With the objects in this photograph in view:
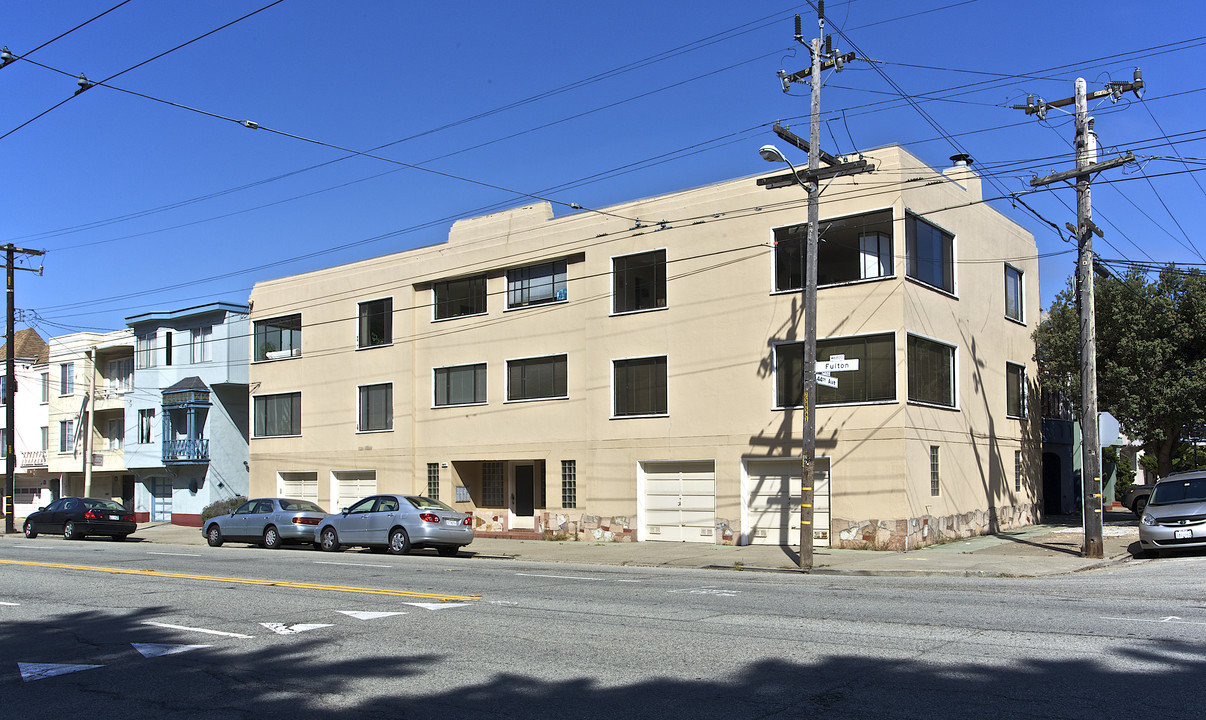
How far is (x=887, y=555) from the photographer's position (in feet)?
70.1

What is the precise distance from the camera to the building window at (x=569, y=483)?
2839cm

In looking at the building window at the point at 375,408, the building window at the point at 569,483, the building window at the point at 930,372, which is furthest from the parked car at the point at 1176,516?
the building window at the point at 375,408

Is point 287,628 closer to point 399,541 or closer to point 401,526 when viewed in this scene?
point 401,526

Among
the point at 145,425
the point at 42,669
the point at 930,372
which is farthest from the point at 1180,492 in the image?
the point at 145,425

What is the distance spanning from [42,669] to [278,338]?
99.9 ft

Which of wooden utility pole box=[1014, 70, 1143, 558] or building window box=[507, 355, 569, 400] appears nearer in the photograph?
wooden utility pole box=[1014, 70, 1143, 558]

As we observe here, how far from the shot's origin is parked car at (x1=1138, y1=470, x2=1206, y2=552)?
61.4 feet

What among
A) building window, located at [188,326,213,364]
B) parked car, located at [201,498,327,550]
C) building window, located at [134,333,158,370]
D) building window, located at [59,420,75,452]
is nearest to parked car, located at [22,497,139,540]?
parked car, located at [201,498,327,550]

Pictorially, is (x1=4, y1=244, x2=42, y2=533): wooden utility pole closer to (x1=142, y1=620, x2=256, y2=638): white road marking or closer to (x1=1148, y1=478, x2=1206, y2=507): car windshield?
(x1=142, y1=620, x2=256, y2=638): white road marking

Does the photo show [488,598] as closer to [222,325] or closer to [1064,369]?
[1064,369]

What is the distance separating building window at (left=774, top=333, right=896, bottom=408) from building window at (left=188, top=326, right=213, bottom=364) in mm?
26508

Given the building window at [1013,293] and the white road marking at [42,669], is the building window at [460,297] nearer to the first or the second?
the building window at [1013,293]

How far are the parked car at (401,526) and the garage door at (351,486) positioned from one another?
956 cm

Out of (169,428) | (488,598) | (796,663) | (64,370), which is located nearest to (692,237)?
(488,598)
